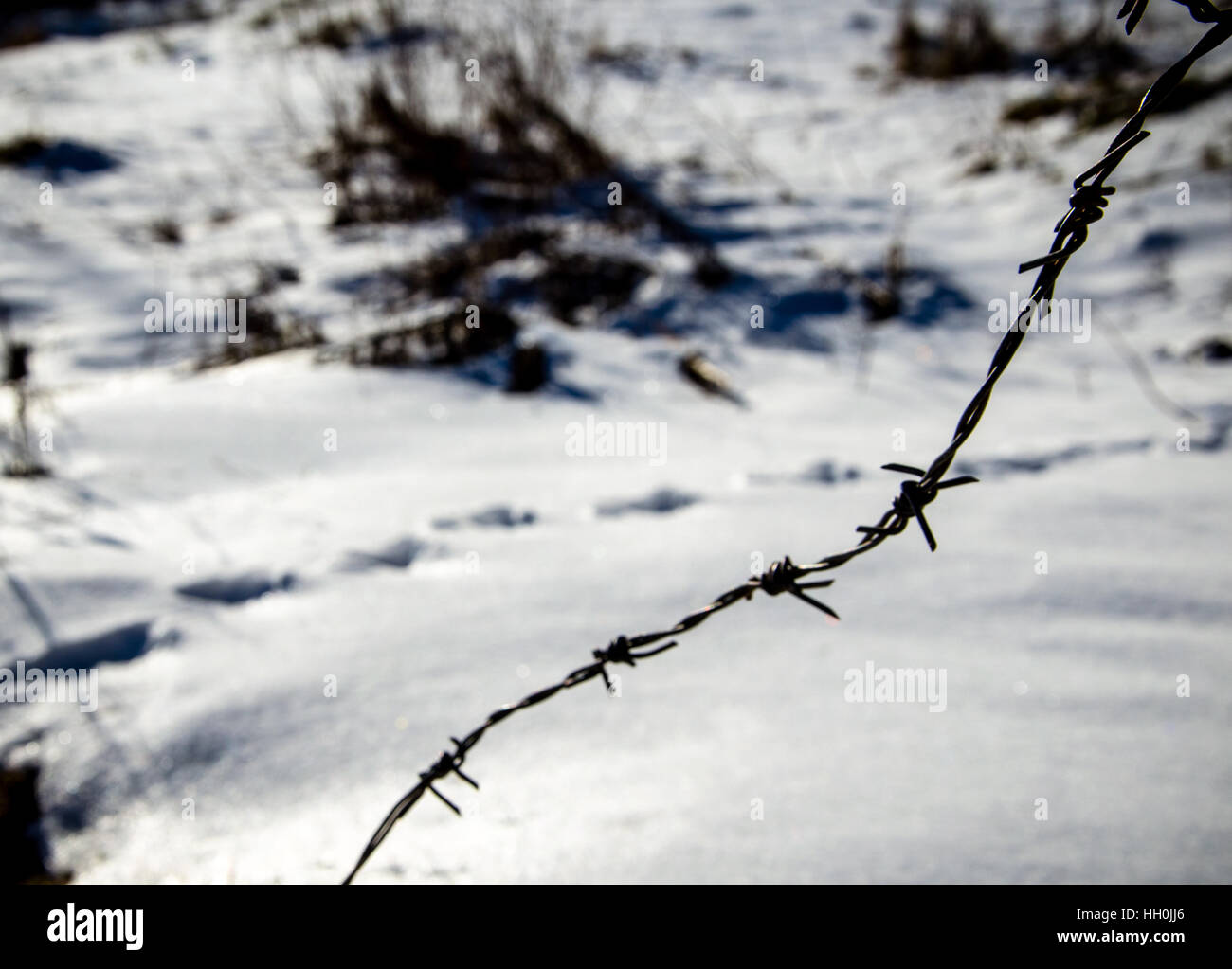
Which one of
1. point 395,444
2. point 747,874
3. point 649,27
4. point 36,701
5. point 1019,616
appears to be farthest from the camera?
point 649,27

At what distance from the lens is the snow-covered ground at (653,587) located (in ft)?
3.64

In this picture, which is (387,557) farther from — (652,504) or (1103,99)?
(1103,99)

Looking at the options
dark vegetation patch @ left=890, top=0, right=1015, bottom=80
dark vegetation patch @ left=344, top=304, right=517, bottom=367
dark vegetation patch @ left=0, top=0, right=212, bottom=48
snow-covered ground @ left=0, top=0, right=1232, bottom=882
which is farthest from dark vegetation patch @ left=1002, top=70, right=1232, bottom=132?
dark vegetation patch @ left=0, top=0, right=212, bottom=48

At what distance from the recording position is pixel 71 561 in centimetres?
158

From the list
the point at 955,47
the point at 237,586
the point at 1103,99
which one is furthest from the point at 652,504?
the point at 955,47

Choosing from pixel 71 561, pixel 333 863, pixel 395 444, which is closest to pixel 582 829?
pixel 333 863

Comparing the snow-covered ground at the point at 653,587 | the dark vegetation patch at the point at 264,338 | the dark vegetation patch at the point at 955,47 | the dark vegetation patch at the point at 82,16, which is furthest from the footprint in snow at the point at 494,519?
the dark vegetation patch at the point at 82,16

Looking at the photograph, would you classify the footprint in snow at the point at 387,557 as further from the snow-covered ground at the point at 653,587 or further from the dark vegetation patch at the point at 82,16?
the dark vegetation patch at the point at 82,16

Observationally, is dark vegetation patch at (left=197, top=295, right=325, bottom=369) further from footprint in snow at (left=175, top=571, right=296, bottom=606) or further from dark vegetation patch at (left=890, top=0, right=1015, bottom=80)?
dark vegetation patch at (left=890, top=0, right=1015, bottom=80)

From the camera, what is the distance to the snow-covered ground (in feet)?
3.64

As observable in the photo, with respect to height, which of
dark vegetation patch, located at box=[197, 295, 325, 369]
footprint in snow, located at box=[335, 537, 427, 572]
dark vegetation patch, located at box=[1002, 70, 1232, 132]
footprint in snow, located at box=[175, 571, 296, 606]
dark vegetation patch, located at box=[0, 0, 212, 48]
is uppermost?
dark vegetation patch, located at box=[0, 0, 212, 48]

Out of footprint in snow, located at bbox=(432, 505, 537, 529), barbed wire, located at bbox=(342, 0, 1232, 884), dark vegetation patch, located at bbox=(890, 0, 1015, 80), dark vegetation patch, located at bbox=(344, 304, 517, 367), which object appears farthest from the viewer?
dark vegetation patch, located at bbox=(890, 0, 1015, 80)

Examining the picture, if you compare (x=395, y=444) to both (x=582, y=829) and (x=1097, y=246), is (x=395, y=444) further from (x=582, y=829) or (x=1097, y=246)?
(x=1097, y=246)

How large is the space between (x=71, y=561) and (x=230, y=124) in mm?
5619
